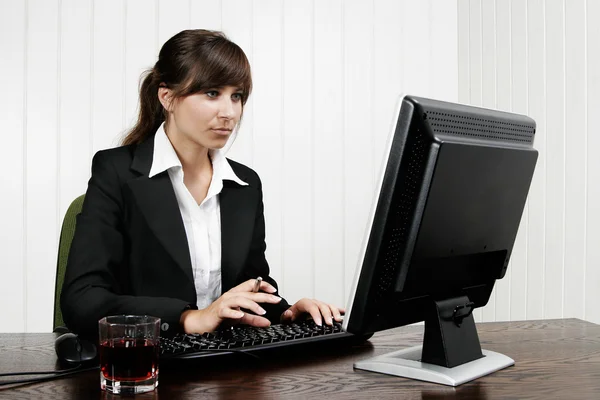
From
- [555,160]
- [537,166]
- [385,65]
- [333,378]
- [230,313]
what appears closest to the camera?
[333,378]

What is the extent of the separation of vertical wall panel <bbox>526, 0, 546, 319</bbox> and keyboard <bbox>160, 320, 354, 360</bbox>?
148 centimetres

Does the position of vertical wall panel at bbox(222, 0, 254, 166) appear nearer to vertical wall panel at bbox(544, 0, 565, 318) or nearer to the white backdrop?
the white backdrop

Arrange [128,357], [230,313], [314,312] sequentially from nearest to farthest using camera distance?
1. [128,357]
2. [230,313]
3. [314,312]

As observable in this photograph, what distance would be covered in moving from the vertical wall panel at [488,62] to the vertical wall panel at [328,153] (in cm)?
63

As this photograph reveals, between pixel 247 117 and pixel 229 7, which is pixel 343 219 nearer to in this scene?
pixel 247 117

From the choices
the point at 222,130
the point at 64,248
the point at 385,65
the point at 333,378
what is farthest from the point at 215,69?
the point at 385,65

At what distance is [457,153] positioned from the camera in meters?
Answer: 1.12

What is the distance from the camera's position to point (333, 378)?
117 centimetres

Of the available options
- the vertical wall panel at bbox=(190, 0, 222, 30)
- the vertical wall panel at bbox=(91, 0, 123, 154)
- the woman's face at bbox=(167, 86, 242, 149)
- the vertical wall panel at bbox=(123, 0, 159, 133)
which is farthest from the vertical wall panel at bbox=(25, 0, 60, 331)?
the woman's face at bbox=(167, 86, 242, 149)

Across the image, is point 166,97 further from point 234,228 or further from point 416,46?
point 416,46

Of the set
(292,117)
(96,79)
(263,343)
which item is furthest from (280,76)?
(263,343)

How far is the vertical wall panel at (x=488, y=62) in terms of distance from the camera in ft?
10.2

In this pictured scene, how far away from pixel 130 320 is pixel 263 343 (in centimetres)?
28

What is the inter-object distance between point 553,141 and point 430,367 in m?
1.62
